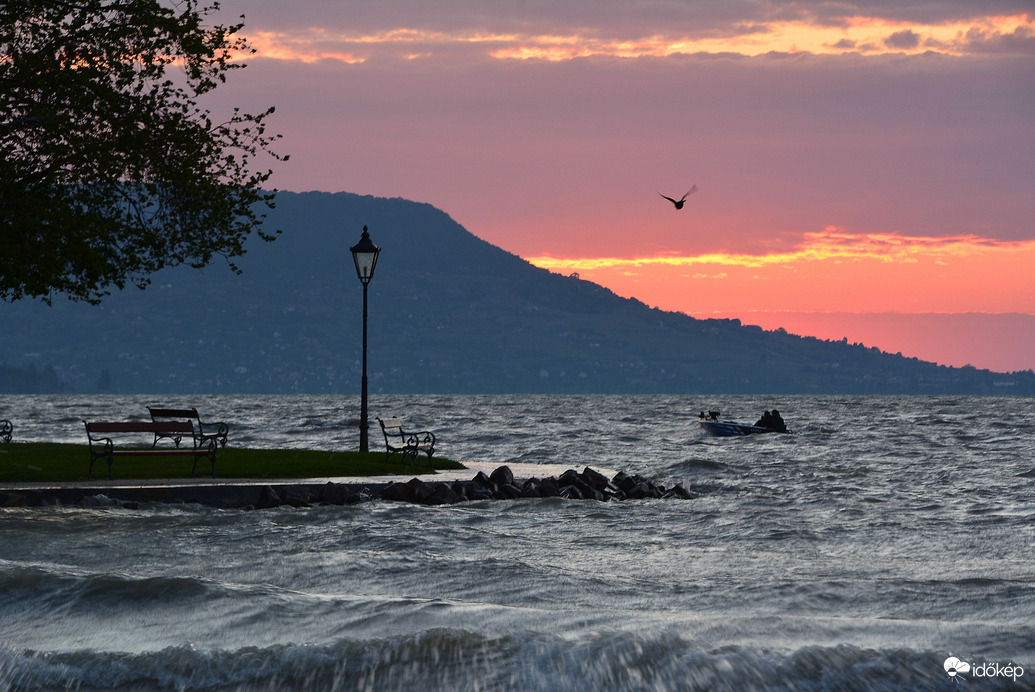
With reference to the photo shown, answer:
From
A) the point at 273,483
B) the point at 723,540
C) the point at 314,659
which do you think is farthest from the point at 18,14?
the point at 723,540

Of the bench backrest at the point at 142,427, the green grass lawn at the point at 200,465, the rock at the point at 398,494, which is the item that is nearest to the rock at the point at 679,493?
the green grass lawn at the point at 200,465

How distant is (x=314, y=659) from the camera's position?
963 cm

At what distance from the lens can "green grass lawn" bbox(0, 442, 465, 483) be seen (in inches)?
754

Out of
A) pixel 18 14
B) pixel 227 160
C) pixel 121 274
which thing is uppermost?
pixel 18 14

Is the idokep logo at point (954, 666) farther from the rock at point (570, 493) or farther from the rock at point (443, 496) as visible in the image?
the rock at point (570, 493)

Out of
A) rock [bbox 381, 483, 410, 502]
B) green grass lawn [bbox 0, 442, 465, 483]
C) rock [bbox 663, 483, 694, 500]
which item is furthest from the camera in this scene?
rock [bbox 663, 483, 694, 500]

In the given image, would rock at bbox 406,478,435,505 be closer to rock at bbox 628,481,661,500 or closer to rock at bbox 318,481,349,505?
rock at bbox 318,481,349,505

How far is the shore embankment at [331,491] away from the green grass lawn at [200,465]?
915 mm

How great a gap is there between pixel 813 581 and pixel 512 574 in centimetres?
408

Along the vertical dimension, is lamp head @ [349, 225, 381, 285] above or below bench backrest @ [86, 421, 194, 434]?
above

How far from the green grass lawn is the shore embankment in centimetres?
91

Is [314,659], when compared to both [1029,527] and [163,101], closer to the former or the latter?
[163,101]

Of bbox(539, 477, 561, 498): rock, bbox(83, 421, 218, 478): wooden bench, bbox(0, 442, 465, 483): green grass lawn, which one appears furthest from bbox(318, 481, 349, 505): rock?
bbox(539, 477, 561, 498): rock

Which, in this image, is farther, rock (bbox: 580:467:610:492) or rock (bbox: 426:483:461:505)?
rock (bbox: 580:467:610:492)
